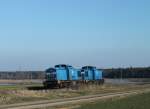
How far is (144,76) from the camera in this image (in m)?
174

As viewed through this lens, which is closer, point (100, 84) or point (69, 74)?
point (69, 74)

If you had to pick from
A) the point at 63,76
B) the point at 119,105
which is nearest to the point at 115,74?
the point at 63,76

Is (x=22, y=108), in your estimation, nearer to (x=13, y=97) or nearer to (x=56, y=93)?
(x=13, y=97)

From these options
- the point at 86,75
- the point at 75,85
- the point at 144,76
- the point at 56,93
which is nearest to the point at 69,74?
the point at 75,85

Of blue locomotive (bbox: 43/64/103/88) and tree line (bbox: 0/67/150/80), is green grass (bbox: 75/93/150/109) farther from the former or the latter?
tree line (bbox: 0/67/150/80)

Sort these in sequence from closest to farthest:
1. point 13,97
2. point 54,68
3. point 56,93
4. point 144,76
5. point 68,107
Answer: point 68,107, point 13,97, point 56,93, point 54,68, point 144,76

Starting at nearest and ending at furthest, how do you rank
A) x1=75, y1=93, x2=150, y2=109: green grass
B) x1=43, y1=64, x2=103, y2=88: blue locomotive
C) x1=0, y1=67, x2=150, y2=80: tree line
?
x1=75, y1=93, x2=150, y2=109: green grass → x1=43, y1=64, x2=103, y2=88: blue locomotive → x1=0, y1=67, x2=150, y2=80: tree line

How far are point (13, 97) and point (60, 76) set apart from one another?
2252 cm

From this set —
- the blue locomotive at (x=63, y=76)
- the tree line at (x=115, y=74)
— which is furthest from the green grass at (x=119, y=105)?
the tree line at (x=115, y=74)

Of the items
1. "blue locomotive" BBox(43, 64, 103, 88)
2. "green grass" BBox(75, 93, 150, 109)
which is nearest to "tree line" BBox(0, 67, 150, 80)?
"blue locomotive" BBox(43, 64, 103, 88)

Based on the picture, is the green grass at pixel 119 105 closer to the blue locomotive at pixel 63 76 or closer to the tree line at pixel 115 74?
the blue locomotive at pixel 63 76

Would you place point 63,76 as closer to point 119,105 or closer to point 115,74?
point 119,105

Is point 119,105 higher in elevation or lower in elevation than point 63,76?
lower

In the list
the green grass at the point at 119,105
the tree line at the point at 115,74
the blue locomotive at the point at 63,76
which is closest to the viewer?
the green grass at the point at 119,105
